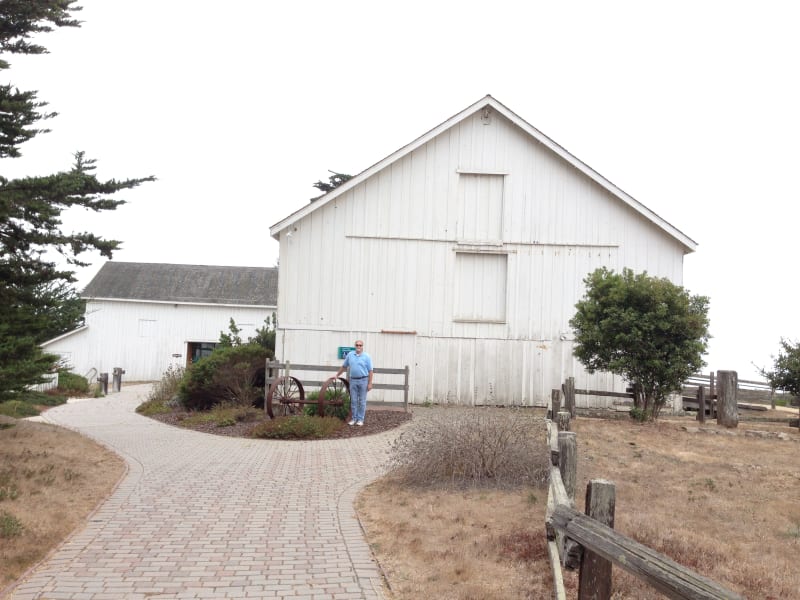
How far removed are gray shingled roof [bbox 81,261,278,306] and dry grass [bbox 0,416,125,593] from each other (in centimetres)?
2727

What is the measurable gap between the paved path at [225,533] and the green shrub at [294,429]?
44.2 inches

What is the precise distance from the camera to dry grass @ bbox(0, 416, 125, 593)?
7020 mm

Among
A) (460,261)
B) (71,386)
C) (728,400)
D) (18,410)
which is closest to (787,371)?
(728,400)

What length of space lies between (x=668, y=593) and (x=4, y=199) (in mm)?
11039

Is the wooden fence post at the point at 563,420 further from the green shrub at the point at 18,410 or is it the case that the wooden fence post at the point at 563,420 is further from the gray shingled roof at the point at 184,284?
the gray shingled roof at the point at 184,284

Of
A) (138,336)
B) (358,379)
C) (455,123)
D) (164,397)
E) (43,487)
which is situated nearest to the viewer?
(43,487)

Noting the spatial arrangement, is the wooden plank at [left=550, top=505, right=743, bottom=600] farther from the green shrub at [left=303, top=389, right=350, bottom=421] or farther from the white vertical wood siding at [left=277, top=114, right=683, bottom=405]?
the white vertical wood siding at [left=277, top=114, right=683, bottom=405]

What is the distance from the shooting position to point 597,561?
15.4 feet

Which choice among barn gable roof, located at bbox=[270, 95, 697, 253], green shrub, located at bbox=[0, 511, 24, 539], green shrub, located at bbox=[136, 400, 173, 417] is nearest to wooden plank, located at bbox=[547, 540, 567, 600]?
green shrub, located at bbox=[0, 511, 24, 539]

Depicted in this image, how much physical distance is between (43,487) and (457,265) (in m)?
13.3

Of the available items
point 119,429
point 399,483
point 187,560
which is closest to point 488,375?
point 119,429

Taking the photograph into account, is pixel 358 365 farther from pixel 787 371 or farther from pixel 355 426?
pixel 787 371

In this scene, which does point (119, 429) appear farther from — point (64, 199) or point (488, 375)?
point (488, 375)

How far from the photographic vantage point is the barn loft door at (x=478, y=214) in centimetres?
2092
